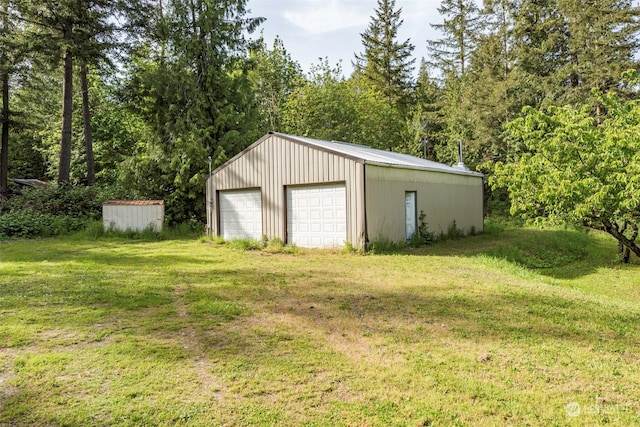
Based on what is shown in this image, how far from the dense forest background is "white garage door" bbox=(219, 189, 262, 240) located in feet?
8.96

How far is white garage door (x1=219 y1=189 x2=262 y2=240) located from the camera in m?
12.6

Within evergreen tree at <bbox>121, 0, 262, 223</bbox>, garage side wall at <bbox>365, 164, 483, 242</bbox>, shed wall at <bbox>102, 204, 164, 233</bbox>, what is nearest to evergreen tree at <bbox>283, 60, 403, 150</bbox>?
evergreen tree at <bbox>121, 0, 262, 223</bbox>

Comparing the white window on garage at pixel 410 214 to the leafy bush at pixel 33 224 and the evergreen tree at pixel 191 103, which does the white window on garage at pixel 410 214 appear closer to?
the evergreen tree at pixel 191 103

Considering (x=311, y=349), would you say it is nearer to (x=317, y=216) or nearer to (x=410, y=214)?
(x=317, y=216)

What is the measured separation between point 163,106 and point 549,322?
56.3 ft

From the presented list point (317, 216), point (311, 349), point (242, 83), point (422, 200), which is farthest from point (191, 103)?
point (311, 349)

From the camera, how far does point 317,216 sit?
1111cm

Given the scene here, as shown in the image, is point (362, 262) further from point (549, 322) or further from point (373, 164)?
point (549, 322)

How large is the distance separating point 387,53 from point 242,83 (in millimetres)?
16037

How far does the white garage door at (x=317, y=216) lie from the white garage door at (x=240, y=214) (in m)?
1.34

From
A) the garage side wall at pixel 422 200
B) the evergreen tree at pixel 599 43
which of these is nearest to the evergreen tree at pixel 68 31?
the garage side wall at pixel 422 200

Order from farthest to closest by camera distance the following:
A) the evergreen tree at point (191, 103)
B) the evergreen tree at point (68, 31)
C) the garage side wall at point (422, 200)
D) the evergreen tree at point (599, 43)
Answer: the evergreen tree at point (599, 43) < the evergreen tree at point (191, 103) < the evergreen tree at point (68, 31) < the garage side wall at point (422, 200)

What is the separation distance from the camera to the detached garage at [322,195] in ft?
33.8

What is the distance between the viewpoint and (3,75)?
61.7 feet
